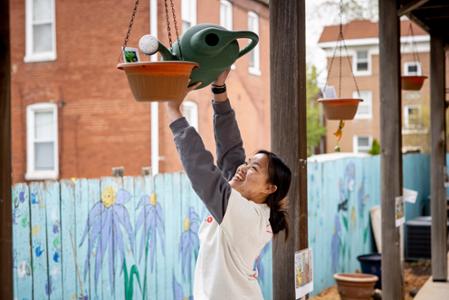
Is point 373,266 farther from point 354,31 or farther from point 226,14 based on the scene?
point 354,31

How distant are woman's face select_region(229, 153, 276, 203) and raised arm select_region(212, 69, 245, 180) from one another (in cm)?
28

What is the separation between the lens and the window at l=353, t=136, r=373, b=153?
94.2ft

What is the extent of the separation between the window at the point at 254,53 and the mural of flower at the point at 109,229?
9.97 metres

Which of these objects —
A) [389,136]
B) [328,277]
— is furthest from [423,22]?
[328,277]

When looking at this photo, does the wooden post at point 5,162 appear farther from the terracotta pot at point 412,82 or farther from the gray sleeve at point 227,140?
the terracotta pot at point 412,82

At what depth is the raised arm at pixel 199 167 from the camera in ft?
7.95

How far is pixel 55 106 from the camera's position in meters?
13.2

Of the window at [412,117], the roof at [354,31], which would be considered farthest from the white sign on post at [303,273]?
the roof at [354,31]

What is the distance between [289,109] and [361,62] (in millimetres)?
25236

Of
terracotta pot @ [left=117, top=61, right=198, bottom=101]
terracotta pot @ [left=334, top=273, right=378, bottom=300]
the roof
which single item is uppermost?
the roof

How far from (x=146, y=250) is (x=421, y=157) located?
34.5ft

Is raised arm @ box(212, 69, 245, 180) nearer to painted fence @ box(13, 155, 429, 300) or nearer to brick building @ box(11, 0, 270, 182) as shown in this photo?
painted fence @ box(13, 155, 429, 300)

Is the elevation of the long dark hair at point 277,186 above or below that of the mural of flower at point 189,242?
above

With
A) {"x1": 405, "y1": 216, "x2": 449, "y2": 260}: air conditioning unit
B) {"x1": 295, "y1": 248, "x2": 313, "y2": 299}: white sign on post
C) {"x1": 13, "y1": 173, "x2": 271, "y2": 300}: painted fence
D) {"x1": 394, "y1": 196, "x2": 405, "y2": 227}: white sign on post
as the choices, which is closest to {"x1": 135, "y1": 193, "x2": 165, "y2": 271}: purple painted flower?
{"x1": 13, "y1": 173, "x2": 271, "y2": 300}: painted fence
